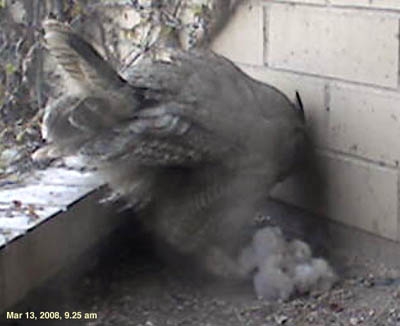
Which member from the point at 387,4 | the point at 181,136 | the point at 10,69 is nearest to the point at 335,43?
the point at 387,4

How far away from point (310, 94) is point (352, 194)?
0.44m

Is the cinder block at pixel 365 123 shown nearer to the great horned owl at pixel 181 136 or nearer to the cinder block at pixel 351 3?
the great horned owl at pixel 181 136

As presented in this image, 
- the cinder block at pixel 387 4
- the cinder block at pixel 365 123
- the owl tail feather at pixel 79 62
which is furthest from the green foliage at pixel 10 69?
the cinder block at pixel 387 4

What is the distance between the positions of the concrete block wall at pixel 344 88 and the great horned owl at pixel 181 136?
0.15 m

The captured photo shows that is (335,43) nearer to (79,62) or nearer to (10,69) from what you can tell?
(79,62)

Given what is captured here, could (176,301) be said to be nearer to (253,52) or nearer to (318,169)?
(318,169)

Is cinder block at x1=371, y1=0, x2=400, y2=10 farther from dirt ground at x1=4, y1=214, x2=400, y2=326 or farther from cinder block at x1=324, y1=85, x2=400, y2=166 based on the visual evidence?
dirt ground at x1=4, y1=214, x2=400, y2=326

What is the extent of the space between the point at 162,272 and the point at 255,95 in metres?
0.75

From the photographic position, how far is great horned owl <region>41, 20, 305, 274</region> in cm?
301

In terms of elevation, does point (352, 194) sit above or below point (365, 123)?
below

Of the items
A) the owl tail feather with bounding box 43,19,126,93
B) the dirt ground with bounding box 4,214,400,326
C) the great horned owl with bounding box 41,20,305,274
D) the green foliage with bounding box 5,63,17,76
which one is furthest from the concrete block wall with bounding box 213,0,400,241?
the green foliage with bounding box 5,63,17,76

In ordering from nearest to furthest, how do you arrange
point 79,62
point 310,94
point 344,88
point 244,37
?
point 79,62 < point 344,88 < point 310,94 < point 244,37

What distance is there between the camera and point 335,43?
11.2ft

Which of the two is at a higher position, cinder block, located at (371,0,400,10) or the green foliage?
cinder block, located at (371,0,400,10)
